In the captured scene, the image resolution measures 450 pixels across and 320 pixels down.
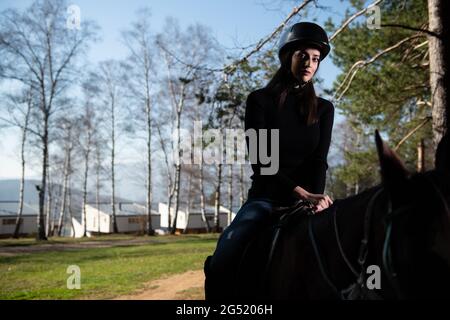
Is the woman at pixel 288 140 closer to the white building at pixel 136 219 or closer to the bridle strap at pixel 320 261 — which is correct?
the bridle strap at pixel 320 261

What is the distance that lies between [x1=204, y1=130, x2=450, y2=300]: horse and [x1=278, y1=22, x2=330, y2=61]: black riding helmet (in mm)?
1290

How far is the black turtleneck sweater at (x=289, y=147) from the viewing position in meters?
2.64

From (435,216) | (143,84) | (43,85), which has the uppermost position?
(143,84)

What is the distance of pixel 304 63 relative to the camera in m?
2.79

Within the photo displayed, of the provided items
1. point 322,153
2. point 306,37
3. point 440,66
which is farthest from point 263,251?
point 440,66

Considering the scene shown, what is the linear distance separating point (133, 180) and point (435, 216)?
48.6 m

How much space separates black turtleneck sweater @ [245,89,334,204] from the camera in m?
2.64

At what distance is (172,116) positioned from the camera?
104ft

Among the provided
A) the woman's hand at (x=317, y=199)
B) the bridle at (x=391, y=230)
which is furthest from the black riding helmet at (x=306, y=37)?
the bridle at (x=391, y=230)

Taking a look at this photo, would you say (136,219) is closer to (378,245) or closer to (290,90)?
(290,90)

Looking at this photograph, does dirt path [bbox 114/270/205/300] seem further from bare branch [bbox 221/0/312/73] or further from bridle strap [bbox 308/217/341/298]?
bridle strap [bbox 308/217/341/298]

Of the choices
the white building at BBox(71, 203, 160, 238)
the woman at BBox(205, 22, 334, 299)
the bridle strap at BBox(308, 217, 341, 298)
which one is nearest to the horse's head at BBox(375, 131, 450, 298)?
the bridle strap at BBox(308, 217, 341, 298)
